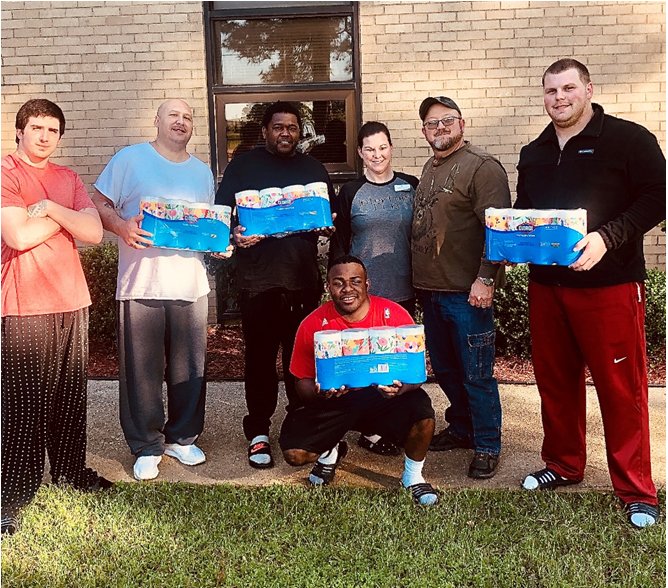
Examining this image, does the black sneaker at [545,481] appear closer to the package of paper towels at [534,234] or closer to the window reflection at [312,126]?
the package of paper towels at [534,234]

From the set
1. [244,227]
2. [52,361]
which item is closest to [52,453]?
[52,361]

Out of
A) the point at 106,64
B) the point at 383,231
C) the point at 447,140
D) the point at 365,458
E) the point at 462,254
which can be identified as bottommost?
the point at 365,458

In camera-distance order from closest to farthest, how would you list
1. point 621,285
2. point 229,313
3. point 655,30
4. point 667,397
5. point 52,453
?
point 621,285 → point 52,453 → point 667,397 → point 655,30 → point 229,313

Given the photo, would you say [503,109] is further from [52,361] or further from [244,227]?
[52,361]

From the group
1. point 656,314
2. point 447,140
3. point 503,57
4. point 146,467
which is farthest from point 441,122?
point 503,57

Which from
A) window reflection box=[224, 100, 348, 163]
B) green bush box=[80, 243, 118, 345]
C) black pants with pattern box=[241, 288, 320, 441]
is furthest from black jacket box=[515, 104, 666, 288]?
green bush box=[80, 243, 118, 345]

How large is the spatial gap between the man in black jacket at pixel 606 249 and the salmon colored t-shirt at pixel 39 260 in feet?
7.51

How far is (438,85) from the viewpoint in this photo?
7207 mm

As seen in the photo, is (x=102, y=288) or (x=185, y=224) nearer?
(x=185, y=224)

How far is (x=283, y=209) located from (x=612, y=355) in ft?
6.01

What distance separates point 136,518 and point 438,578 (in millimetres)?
1513

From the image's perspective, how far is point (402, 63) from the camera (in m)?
7.20

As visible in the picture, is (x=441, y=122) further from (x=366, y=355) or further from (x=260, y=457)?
(x=260, y=457)

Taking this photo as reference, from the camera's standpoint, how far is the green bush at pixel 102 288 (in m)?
7.00
